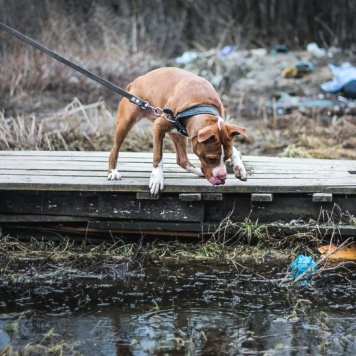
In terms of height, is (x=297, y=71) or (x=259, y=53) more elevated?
(x=259, y=53)

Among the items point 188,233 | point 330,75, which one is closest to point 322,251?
point 188,233

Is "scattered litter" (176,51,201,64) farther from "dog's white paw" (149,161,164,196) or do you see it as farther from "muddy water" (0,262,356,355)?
"muddy water" (0,262,356,355)

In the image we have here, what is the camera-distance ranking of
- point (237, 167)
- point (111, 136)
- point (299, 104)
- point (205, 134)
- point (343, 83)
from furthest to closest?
point (343, 83)
point (299, 104)
point (111, 136)
point (237, 167)
point (205, 134)

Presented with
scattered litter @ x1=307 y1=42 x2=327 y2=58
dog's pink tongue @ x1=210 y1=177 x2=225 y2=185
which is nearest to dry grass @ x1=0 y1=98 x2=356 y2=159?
dog's pink tongue @ x1=210 y1=177 x2=225 y2=185

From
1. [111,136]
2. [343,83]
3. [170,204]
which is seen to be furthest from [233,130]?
[343,83]

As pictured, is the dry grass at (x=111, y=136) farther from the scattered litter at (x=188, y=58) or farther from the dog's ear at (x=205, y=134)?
the scattered litter at (x=188, y=58)

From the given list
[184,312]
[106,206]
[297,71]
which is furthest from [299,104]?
[184,312]

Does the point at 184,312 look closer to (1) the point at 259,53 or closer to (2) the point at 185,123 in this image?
(2) the point at 185,123

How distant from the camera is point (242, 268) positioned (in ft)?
18.2

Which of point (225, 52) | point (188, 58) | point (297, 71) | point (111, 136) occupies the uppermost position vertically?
point (225, 52)

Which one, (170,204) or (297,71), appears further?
(297,71)

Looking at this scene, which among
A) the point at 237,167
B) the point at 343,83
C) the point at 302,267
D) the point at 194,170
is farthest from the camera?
the point at 343,83

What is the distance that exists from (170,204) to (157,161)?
38 centimetres

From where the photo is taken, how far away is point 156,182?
18.6 feet
